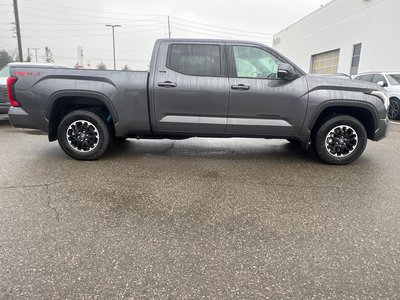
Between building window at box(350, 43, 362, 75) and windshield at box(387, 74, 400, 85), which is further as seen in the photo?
building window at box(350, 43, 362, 75)

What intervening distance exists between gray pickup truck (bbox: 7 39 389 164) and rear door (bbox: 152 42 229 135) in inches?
0.6

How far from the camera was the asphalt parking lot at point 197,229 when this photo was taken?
2043mm

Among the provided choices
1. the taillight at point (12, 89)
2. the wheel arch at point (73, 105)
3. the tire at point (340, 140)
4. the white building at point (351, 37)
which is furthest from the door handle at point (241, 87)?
the white building at point (351, 37)

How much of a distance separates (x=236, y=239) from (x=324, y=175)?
2392 mm

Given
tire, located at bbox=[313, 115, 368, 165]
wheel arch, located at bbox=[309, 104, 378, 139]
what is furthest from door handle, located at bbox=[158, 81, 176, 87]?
tire, located at bbox=[313, 115, 368, 165]

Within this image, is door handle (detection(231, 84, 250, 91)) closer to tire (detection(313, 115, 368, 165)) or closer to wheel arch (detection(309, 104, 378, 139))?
wheel arch (detection(309, 104, 378, 139))

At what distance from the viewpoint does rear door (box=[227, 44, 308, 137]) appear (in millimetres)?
4578

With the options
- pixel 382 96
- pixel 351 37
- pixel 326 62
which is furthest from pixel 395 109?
pixel 326 62

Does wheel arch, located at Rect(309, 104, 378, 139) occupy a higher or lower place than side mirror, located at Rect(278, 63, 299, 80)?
lower

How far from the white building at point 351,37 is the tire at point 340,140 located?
49.8 feet

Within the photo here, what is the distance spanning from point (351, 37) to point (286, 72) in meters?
21.1

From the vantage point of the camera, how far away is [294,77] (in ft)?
15.0

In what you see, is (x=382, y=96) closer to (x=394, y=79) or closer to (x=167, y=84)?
(x=167, y=84)

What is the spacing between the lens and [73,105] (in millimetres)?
4957
